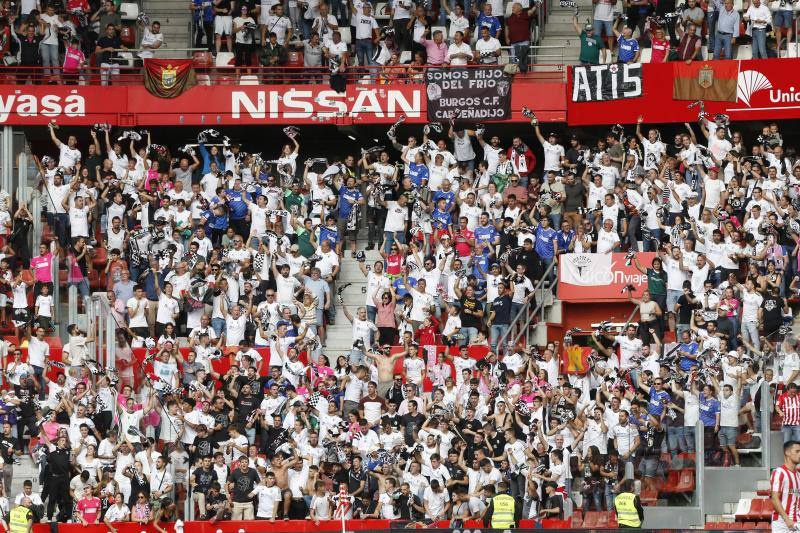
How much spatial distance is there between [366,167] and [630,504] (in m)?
10.7

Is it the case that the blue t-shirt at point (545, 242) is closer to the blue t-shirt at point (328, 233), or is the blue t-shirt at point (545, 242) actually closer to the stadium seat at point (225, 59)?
the blue t-shirt at point (328, 233)

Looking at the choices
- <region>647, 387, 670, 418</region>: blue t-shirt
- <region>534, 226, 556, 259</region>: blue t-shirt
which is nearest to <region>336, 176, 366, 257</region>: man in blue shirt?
<region>534, 226, 556, 259</region>: blue t-shirt

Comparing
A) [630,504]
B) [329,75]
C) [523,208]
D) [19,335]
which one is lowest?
[630,504]

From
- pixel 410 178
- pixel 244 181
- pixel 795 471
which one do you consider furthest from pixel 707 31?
pixel 795 471

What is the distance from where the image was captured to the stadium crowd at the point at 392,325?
80.8ft

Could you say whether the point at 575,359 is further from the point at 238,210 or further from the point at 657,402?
the point at 238,210

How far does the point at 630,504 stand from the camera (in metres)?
22.4

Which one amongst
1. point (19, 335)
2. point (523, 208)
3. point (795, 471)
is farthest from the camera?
point (523, 208)

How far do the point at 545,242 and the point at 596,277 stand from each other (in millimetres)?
1008

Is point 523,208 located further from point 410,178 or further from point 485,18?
point 485,18

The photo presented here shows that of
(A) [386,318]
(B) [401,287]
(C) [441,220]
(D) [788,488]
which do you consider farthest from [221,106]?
(D) [788,488]

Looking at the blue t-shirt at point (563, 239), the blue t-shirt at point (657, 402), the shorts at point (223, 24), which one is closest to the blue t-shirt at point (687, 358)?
the blue t-shirt at point (657, 402)

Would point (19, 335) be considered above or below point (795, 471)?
above

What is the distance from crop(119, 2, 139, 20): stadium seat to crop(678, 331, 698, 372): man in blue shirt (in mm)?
13535
